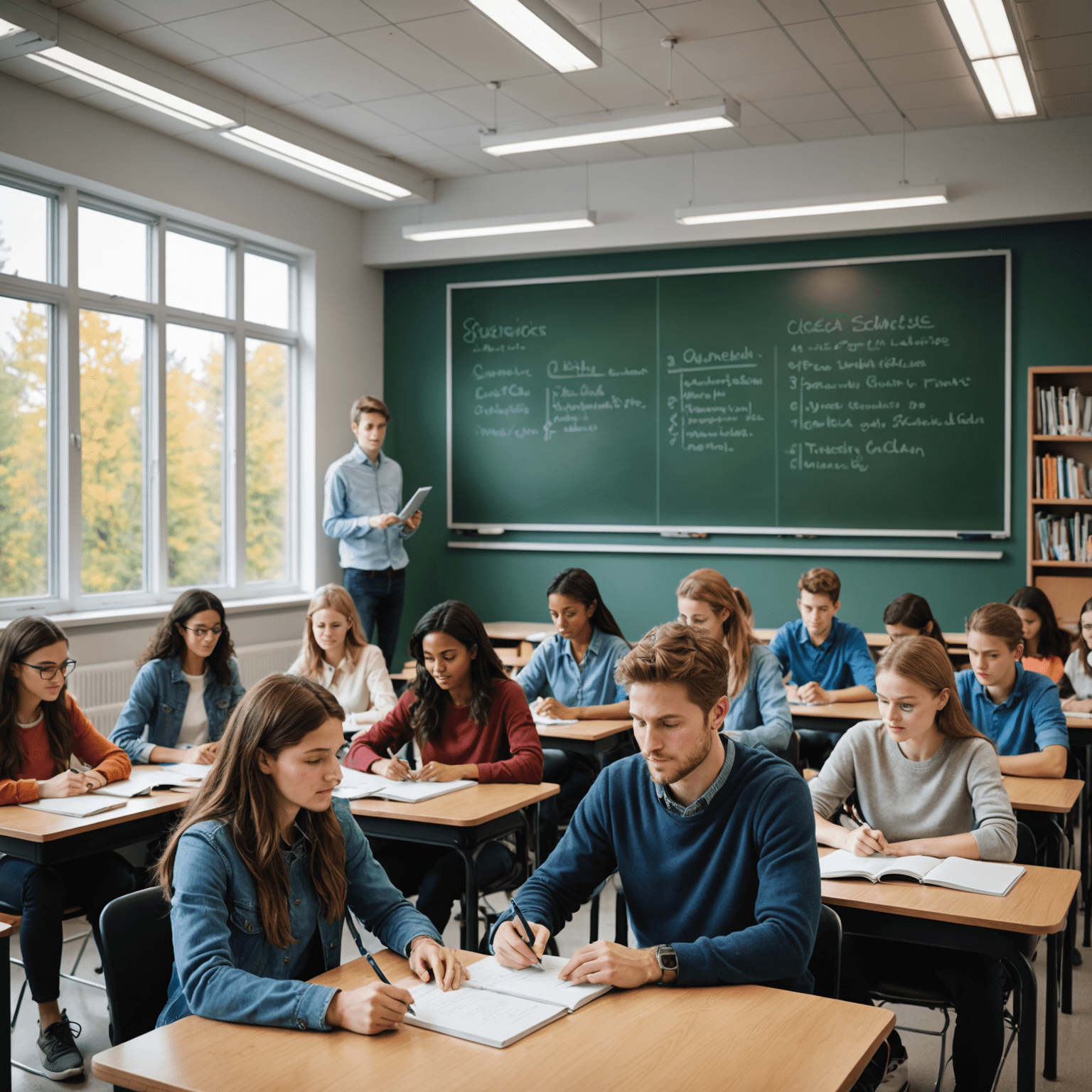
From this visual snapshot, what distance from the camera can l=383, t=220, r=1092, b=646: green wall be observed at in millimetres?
5926

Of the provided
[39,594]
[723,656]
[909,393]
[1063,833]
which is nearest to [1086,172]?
[909,393]

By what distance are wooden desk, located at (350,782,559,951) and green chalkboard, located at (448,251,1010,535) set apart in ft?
12.8

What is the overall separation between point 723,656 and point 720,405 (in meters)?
4.84

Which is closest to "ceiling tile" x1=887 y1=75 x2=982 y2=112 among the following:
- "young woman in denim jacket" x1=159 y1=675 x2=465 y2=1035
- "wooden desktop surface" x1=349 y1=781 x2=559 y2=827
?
"wooden desktop surface" x1=349 y1=781 x2=559 y2=827

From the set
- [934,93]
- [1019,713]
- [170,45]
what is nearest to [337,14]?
[170,45]

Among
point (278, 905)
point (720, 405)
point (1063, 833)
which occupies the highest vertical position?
point (720, 405)

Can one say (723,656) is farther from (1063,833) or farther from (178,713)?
(178,713)

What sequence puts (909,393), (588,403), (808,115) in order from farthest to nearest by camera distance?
(588,403)
(909,393)
(808,115)

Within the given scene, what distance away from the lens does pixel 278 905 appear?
181cm

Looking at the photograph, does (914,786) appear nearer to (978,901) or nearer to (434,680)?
(978,901)

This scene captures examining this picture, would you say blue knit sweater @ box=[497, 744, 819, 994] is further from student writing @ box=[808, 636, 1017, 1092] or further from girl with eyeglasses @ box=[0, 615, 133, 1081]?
girl with eyeglasses @ box=[0, 615, 133, 1081]

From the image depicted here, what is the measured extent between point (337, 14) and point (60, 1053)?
3.81 meters

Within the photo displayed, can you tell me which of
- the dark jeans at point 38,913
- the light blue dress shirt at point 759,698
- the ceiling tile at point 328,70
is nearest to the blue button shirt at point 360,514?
the ceiling tile at point 328,70

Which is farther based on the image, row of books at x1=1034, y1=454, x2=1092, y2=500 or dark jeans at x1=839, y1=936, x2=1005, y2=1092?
row of books at x1=1034, y1=454, x2=1092, y2=500
